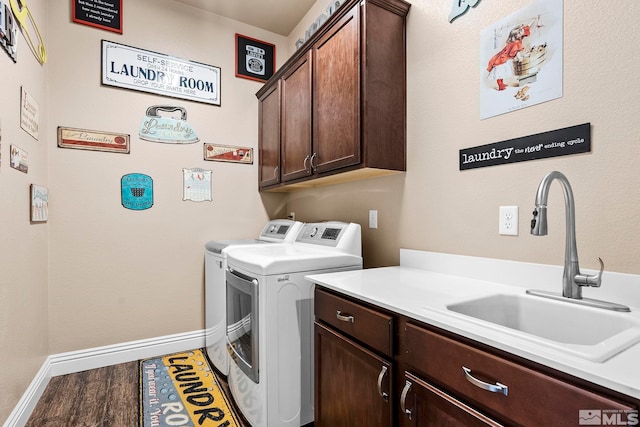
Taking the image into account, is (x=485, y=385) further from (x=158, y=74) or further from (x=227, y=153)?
(x=158, y=74)

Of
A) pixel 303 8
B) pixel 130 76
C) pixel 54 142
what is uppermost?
pixel 303 8

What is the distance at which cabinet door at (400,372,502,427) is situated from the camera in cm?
85

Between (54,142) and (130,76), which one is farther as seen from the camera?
(130,76)

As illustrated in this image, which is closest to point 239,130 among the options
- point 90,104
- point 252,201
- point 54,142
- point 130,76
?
point 252,201

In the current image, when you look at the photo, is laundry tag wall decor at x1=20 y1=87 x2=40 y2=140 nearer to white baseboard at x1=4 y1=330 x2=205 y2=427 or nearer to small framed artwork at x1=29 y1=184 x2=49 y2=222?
small framed artwork at x1=29 y1=184 x2=49 y2=222

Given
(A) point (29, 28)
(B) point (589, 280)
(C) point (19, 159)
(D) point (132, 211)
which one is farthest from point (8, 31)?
(B) point (589, 280)

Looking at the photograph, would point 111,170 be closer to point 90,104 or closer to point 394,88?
point 90,104

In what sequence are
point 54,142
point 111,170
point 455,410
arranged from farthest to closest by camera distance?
point 111,170, point 54,142, point 455,410

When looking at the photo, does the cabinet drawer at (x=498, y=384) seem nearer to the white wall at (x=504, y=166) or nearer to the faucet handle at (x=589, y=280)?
the faucet handle at (x=589, y=280)

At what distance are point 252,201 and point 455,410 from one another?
2.54 metres

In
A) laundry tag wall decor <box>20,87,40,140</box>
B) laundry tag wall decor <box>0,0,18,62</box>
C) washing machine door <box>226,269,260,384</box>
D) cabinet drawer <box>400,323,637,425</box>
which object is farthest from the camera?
laundry tag wall decor <box>20,87,40,140</box>

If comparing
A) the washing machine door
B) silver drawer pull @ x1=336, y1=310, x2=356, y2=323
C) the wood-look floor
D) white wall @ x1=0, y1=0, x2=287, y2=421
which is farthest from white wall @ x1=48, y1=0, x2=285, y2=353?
silver drawer pull @ x1=336, y1=310, x2=356, y2=323

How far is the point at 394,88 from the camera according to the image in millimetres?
1809

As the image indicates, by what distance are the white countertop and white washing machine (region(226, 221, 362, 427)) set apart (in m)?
0.20
